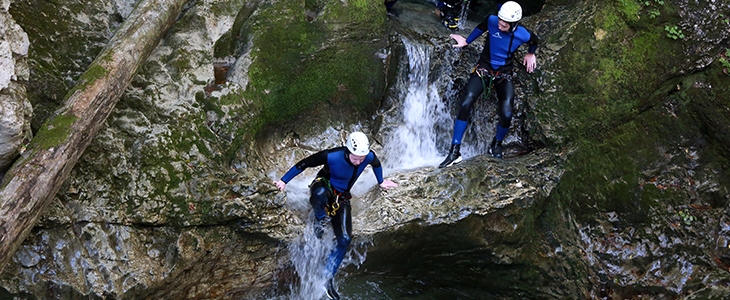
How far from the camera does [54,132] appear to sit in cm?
496

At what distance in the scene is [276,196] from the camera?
6086mm

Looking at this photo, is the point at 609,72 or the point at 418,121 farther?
the point at 418,121

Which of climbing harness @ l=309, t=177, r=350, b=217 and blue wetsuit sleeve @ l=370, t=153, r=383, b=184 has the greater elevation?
blue wetsuit sleeve @ l=370, t=153, r=383, b=184

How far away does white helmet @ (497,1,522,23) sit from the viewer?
22.1 feet

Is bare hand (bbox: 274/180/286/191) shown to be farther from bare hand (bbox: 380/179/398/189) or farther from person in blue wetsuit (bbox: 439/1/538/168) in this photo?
person in blue wetsuit (bbox: 439/1/538/168)

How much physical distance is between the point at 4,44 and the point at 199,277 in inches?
121

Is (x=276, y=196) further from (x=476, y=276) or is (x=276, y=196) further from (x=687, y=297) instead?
(x=687, y=297)

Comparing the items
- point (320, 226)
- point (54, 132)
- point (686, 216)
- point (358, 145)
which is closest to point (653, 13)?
point (686, 216)

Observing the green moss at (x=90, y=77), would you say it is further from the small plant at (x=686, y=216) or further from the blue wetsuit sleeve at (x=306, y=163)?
the small plant at (x=686, y=216)

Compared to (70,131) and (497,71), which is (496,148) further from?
(70,131)

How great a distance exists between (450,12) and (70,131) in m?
6.81

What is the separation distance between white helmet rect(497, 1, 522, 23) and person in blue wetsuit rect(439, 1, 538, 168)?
133 millimetres

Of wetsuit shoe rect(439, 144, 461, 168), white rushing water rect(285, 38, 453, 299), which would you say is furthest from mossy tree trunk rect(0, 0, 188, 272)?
wetsuit shoe rect(439, 144, 461, 168)

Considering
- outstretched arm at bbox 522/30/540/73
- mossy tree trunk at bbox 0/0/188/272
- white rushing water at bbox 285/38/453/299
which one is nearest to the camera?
mossy tree trunk at bbox 0/0/188/272
